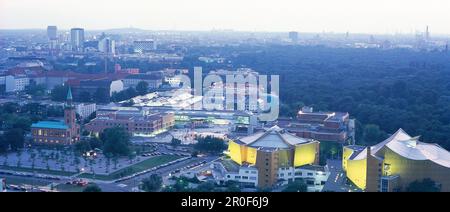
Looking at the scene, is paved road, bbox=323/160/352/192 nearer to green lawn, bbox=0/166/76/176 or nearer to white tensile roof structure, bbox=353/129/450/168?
white tensile roof structure, bbox=353/129/450/168

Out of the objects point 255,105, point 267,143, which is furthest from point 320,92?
point 267,143

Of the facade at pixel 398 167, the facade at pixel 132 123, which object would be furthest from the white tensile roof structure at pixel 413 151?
the facade at pixel 132 123

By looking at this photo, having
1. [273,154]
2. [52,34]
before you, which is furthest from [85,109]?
[52,34]

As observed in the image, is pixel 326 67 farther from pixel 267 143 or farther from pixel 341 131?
pixel 267 143

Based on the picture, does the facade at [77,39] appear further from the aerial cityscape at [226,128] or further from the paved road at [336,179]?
the paved road at [336,179]

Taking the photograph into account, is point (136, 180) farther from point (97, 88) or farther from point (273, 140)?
point (97, 88)

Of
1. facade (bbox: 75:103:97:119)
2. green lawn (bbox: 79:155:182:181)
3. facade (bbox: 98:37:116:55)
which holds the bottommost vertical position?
green lawn (bbox: 79:155:182:181)

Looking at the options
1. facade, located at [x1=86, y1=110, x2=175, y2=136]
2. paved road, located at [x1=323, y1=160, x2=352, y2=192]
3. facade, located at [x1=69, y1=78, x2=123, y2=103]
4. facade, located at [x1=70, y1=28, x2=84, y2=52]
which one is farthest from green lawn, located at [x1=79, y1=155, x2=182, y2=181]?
facade, located at [x1=70, y1=28, x2=84, y2=52]
